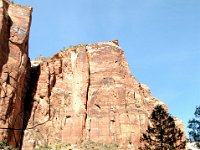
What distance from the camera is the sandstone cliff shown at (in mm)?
55938

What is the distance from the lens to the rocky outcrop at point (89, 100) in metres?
59.6

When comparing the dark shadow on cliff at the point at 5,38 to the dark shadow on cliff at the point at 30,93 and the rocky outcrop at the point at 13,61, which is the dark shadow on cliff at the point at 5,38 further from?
the dark shadow on cliff at the point at 30,93

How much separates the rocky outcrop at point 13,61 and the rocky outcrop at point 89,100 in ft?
17.2

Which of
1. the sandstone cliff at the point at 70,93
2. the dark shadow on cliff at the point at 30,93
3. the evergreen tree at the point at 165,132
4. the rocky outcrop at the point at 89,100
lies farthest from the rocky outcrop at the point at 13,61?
the evergreen tree at the point at 165,132

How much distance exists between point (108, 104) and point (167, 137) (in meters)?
26.2

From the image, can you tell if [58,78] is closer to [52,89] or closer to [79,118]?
[52,89]

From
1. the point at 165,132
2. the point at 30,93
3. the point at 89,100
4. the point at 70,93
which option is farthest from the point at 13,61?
the point at 165,132

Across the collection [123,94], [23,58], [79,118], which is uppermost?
[23,58]

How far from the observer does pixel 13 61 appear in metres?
54.8

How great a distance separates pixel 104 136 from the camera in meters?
59.3

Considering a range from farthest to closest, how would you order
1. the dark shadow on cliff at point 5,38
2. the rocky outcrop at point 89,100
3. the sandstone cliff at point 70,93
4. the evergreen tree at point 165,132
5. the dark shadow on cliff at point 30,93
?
the dark shadow on cliff at point 30,93 → the rocky outcrop at point 89,100 → the sandstone cliff at point 70,93 → the dark shadow on cliff at point 5,38 → the evergreen tree at point 165,132

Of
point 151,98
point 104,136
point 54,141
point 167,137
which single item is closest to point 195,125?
point 167,137

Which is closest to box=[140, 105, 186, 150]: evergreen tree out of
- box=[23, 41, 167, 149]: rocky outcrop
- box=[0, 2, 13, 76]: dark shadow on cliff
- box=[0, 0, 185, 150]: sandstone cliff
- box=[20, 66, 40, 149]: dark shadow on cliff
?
box=[0, 0, 185, 150]: sandstone cliff

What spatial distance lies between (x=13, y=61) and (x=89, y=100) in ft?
53.0
